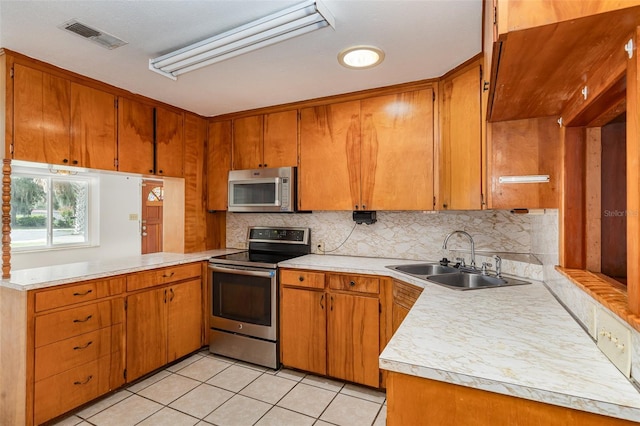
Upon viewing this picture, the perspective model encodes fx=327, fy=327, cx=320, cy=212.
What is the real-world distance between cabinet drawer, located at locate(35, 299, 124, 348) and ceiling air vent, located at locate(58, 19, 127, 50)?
65.0 inches

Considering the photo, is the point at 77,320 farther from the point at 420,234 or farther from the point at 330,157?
the point at 420,234

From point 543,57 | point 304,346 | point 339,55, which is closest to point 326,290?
point 304,346

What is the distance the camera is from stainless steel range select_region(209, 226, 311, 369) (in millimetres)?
2693

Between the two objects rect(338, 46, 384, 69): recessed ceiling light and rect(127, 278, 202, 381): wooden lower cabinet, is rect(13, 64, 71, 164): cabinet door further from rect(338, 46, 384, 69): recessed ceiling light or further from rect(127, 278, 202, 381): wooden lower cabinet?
rect(338, 46, 384, 69): recessed ceiling light

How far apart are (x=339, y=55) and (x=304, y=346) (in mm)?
2139

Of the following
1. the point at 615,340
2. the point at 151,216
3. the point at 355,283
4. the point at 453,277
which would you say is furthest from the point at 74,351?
→ the point at 151,216

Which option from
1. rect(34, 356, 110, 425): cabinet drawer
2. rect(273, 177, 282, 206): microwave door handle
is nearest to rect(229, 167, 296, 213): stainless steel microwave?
rect(273, 177, 282, 206): microwave door handle

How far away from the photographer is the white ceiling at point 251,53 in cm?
159

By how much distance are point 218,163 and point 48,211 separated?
326 cm

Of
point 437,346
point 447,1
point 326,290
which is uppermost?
point 447,1

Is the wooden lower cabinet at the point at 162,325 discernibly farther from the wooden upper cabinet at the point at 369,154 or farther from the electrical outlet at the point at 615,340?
the electrical outlet at the point at 615,340

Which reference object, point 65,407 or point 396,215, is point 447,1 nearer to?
point 396,215

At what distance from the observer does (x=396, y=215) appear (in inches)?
114

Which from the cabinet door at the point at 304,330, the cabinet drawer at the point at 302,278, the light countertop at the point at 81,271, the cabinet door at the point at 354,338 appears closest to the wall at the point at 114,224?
the light countertop at the point at 81,271
